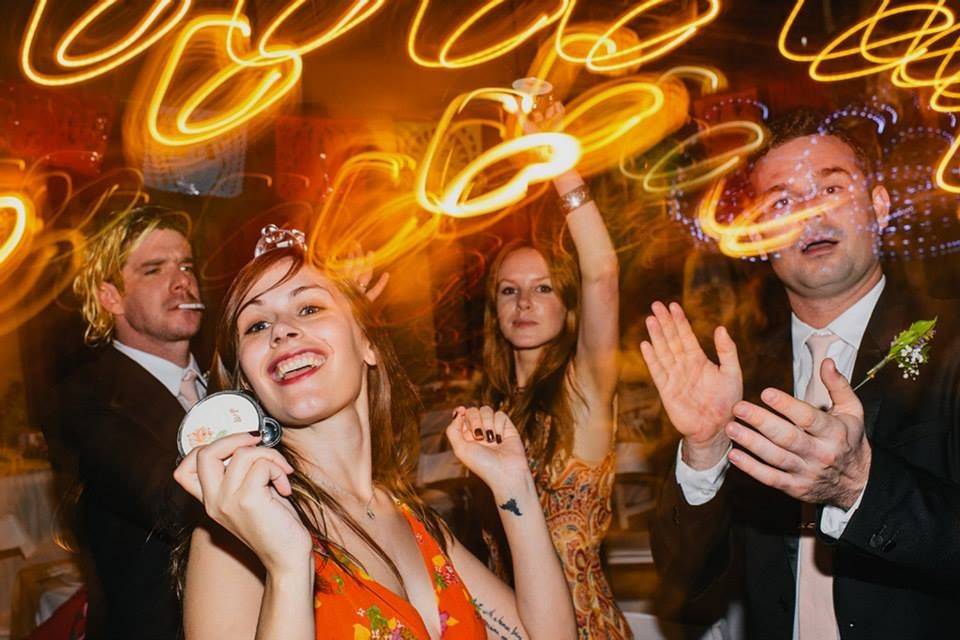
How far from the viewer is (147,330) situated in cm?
308

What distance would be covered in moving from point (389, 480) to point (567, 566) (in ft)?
2.84

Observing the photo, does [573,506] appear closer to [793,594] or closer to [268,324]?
[793,594]

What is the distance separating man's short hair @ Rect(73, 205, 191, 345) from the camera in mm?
3172

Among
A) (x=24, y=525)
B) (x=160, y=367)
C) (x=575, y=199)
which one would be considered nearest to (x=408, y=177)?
(x=24, y=525)

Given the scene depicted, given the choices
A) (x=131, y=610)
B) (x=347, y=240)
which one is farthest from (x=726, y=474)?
(x=347, y=240)

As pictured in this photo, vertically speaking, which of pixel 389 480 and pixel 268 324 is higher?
pixel 268 324

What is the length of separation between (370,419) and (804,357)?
1.31 meters

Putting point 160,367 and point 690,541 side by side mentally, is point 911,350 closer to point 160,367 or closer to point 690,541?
point 690,541

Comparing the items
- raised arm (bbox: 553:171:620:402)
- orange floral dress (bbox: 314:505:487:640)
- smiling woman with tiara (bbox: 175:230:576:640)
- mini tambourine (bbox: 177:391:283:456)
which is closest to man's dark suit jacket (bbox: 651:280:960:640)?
smiling woman with tiara (bbox: 175:230:576:640)

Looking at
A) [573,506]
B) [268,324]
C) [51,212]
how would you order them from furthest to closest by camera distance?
[51,212], [573,506], [268,324]

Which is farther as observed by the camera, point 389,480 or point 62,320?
point 62,320

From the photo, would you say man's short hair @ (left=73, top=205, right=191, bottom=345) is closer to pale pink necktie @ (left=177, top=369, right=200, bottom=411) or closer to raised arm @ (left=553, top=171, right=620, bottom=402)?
pale pink necktie @ (left=177, top=369, right=200, bottom=411)

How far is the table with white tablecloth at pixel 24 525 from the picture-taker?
422 cm

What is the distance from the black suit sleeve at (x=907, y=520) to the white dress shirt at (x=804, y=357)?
454 mm
